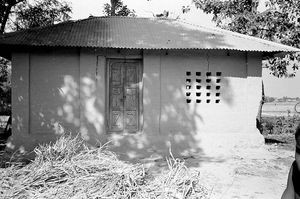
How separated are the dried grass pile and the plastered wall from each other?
583 centimetres

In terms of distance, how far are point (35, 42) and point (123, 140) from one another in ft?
11.8

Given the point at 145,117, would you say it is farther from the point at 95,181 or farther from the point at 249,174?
the point at 95,181

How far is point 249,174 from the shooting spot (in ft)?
23.4

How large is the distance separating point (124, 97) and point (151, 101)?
0.89 meters

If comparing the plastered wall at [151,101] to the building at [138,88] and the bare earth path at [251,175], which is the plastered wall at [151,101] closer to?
the building at [138,88]

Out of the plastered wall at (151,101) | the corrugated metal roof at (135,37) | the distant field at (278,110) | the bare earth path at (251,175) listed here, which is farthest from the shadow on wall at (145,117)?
the distant field at (278,110)

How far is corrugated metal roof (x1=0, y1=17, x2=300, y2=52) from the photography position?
29.6ft

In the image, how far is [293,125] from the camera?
17.5m

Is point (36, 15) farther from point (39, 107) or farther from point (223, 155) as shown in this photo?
point (223, 155)

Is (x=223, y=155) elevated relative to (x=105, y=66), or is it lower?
lower

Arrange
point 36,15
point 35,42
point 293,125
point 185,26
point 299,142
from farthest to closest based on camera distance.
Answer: point 293,125
point 36,15
point 185,26
point 35,42
point 299,142

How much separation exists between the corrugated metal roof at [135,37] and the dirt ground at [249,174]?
300cm

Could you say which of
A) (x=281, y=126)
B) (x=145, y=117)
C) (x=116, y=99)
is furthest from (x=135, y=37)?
(x=281, y=126)

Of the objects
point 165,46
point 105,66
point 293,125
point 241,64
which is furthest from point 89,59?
point 293,125
